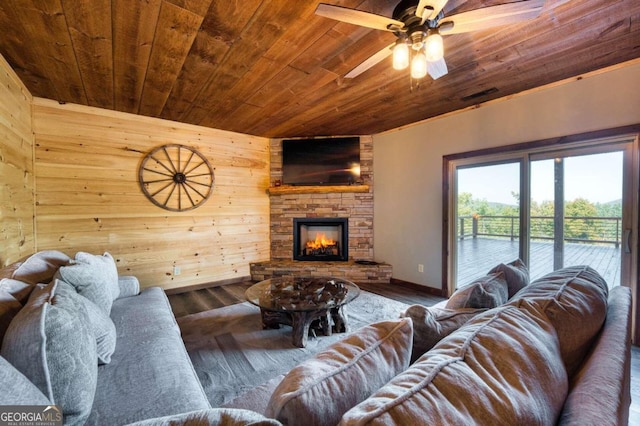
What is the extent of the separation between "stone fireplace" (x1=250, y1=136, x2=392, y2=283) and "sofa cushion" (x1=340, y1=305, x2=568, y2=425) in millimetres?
3515

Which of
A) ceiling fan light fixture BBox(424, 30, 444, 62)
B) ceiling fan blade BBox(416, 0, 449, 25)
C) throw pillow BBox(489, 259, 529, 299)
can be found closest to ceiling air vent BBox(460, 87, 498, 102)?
ceiling fan light fixture BBox(424, 30, 444, 62)

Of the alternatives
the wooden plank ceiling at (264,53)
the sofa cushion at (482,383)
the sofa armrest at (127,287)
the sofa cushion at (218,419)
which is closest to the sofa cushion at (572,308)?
the sofa cushion at (482,383)

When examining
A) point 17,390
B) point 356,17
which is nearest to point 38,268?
point 17,390

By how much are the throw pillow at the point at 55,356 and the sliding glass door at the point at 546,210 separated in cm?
368

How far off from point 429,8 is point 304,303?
7.03 ft

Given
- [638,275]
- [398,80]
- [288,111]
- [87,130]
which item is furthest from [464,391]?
[87,130]

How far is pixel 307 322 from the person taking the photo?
7.57 ft

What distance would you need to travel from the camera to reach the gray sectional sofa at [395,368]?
55 centimetres

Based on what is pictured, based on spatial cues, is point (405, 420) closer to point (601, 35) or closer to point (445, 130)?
point (601, 35)

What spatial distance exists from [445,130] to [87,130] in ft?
14.7

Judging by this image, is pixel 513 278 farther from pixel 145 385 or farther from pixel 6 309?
pixel 6 309

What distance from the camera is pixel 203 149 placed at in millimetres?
3967

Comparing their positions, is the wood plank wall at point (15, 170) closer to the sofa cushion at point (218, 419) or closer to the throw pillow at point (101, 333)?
the throw pillow at point (101, 333)

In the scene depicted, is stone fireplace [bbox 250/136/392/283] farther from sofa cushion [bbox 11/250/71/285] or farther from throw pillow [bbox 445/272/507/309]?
throw pillow [bbox 445/272/507/309]
